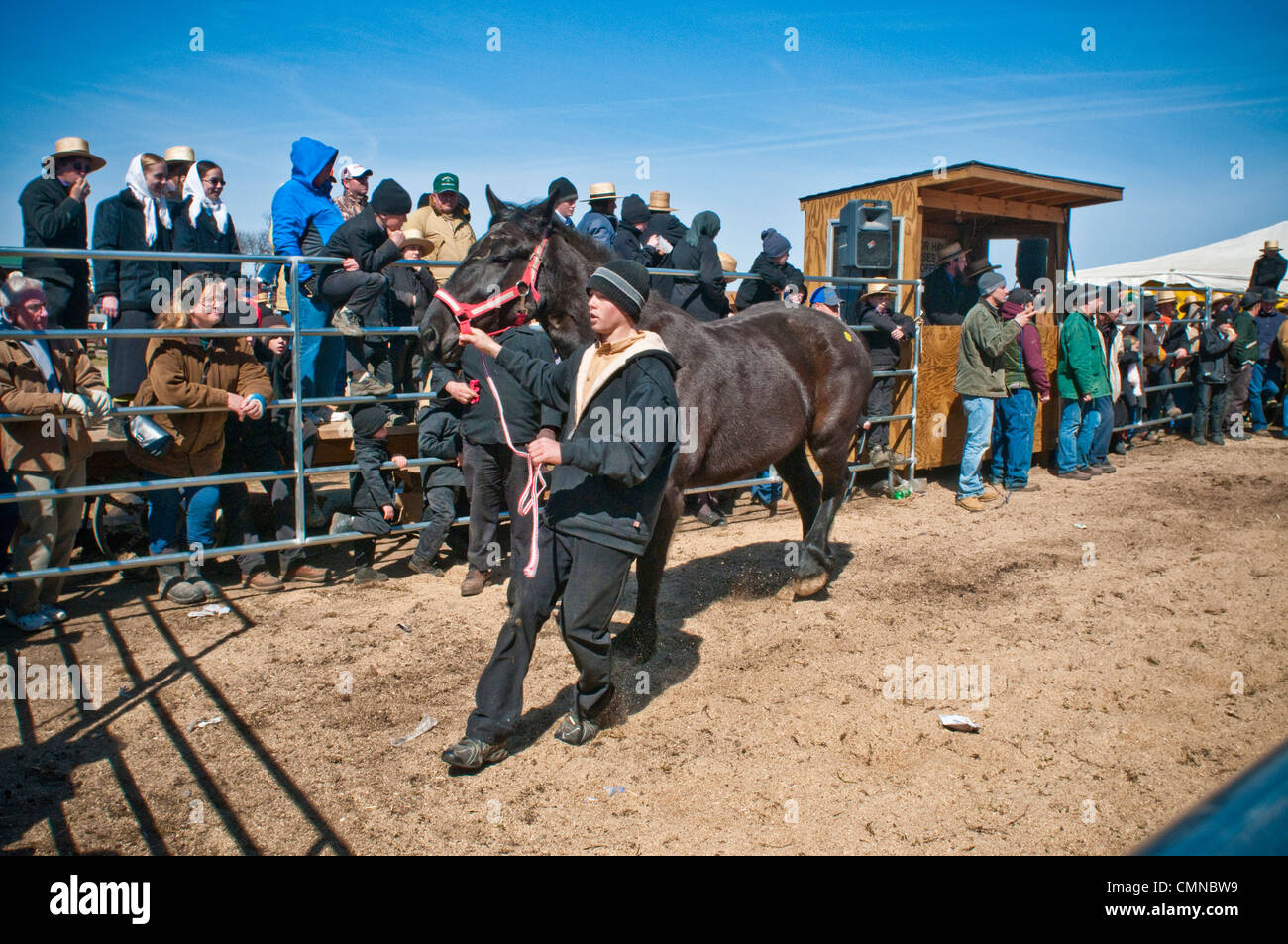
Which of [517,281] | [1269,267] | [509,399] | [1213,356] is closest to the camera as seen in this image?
[517,281]

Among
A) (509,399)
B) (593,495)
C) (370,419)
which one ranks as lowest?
(593,495)

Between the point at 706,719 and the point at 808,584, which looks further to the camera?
the point at 808,584

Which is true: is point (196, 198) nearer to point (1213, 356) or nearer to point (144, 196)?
point (144, 196)

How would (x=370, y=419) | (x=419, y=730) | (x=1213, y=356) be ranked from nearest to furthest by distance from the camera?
(x=419, y=730)
(x=370, y=419)
(x=1213, y=356)

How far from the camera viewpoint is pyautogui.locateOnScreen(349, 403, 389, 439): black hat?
5.86 metres


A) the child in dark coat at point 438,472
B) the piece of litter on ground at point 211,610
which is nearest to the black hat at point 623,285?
the child in dark coat at point 438,472

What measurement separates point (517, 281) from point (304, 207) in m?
3.05

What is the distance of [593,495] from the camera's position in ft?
11.7

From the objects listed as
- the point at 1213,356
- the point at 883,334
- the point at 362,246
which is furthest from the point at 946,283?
the point at 362,246

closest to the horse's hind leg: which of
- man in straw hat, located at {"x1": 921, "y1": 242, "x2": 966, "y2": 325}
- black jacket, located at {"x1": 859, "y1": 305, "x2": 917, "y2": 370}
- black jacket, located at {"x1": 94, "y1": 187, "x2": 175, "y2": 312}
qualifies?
black jacket, located at {"x1": 94, "y1": 187, "x2": 175, "y2": 312}

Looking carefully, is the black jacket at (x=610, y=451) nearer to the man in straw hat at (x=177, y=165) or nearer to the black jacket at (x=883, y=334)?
the man in straw hat at (x=177, y=165)

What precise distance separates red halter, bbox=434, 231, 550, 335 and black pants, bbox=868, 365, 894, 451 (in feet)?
17.7

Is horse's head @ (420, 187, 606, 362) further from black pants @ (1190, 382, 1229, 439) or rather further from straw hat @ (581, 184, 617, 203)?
black pants @ (1190, 382, 1229, 439)
